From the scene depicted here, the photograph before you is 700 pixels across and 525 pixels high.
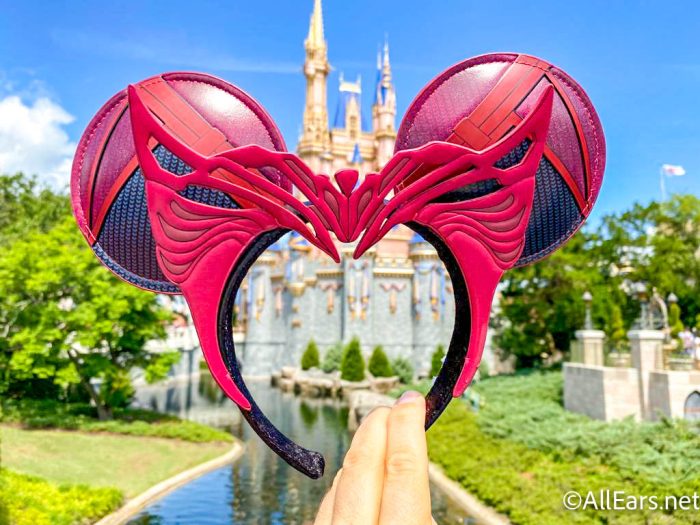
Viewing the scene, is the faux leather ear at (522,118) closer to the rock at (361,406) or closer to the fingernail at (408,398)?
the fingernail at (408,398)

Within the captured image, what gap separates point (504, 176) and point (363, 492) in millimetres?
2213

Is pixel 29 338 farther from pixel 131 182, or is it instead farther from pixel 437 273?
pixel 437 273

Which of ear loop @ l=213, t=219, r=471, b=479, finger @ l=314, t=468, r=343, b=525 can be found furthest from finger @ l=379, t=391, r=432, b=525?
ear loop @ l=213, t=219, r=471, b=479

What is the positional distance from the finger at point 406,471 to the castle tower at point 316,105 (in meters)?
49.2

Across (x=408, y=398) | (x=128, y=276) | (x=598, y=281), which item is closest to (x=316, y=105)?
(x=598, y=281)

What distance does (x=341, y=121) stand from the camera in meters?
57.4

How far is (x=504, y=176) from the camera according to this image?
3588 mm

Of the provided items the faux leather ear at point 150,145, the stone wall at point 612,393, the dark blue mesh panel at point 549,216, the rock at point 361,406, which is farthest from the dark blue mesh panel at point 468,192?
the rock at point 361,406

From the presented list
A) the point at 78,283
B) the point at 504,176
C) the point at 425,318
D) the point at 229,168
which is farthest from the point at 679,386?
the point at 425,318

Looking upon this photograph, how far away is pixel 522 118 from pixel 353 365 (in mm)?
28089

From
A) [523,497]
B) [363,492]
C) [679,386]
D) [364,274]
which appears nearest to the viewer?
[363,492]

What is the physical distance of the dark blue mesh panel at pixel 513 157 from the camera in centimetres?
372

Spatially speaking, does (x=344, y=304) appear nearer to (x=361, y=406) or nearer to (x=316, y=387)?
(x=316, y=387)

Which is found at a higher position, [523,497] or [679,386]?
[679,386]
